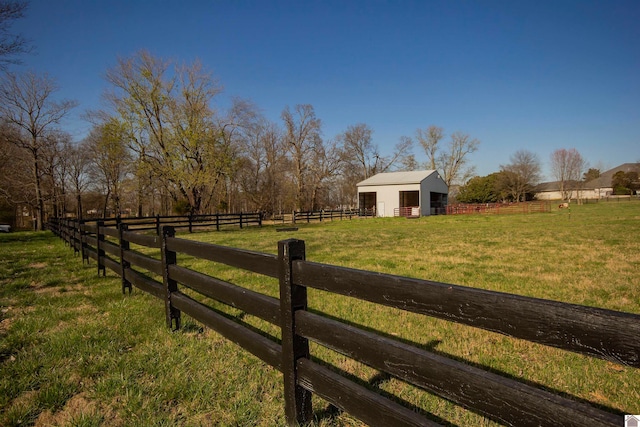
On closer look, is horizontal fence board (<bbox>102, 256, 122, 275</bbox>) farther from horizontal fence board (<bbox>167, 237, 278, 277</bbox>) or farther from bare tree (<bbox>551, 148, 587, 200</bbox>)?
bare tree (<bbox>551, 148, 587, 200</bbox>)

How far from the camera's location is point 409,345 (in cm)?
174

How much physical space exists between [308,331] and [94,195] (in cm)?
6006

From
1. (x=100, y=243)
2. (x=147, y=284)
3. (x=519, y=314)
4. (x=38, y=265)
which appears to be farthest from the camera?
(x=38, y=265)

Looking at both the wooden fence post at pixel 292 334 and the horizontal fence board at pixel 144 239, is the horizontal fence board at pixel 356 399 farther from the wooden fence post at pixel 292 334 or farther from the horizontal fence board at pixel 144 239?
the horizontal fence board at pixel 144 239

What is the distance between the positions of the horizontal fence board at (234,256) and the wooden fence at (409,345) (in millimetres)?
12

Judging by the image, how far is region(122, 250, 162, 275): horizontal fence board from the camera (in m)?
4.59

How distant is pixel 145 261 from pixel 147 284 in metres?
0.39

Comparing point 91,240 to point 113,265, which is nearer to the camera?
point 113,265

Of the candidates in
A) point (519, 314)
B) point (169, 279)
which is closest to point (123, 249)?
point (169, 279)

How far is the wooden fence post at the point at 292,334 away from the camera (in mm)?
2297

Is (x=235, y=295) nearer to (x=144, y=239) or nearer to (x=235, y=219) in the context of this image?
(x=144, y=239)

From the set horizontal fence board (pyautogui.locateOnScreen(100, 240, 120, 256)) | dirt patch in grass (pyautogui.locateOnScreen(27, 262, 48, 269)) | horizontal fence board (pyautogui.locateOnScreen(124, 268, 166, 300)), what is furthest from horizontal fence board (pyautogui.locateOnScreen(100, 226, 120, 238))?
dirt patch in grass (pyautogui.locateOnScreen(27, 262, 48, 269))

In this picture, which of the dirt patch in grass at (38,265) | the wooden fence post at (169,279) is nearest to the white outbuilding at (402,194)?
the dirt patch in grass at (38,265)

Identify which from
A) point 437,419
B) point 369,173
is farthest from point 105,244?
point 369,173
